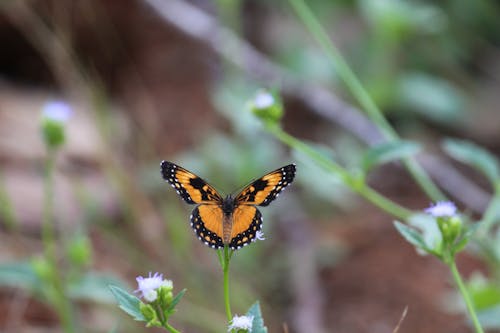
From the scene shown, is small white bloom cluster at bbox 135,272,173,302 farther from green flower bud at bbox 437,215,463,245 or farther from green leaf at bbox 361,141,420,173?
green leaf at bbox 361,141,420,173

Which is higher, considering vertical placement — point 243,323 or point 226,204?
point 226,204

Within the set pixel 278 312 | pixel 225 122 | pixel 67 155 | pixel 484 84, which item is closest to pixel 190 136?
pixel 225 122

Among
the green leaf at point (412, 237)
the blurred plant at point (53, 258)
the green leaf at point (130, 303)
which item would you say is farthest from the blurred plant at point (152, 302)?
the blurred plant at point (53, 258)

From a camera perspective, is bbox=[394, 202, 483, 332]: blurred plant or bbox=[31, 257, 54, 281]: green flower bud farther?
bbox=[31, 257, 54, 281]: green flower bud

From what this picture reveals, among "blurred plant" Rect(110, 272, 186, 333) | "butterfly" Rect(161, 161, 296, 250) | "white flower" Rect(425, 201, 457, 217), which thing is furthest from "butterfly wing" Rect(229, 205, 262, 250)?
"white flower" Rect(425, 201, 457, 217)

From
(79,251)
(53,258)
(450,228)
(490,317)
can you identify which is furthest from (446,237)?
(53,258)

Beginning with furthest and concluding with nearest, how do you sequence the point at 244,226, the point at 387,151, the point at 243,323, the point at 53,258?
the point at 53,258
the point at 387,151
the point at 244,226
the point at 243,323

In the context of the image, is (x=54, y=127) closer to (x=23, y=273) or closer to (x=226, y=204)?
(x=23, y=273)
